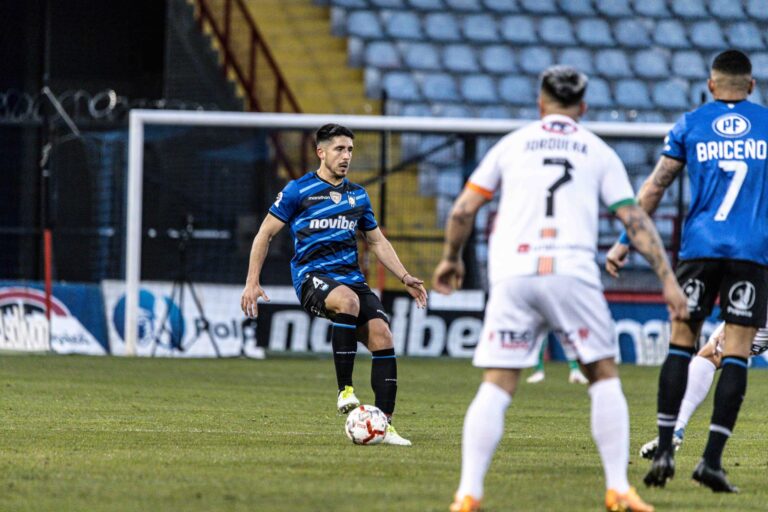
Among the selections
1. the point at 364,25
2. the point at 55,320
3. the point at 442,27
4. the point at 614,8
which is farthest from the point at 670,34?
the point at 55,320

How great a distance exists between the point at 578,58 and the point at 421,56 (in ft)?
8.15

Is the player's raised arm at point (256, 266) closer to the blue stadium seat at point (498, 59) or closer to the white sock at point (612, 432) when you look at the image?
the white sock at point (612, 432)

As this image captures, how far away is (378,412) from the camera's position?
866 centimetres

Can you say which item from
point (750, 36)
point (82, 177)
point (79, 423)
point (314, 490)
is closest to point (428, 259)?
point (82, 177)

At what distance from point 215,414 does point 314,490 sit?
431 centimetres

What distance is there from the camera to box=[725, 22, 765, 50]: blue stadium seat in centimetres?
2409

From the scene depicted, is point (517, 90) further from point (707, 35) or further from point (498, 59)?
point (707, 35)

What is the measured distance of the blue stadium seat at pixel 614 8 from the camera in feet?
79.8

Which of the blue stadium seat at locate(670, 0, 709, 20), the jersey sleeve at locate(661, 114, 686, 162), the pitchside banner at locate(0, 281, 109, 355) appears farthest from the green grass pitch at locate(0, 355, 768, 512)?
the blue stadium seat at locate(670, 0, 709, 20)

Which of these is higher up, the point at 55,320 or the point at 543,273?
the point at 543,273

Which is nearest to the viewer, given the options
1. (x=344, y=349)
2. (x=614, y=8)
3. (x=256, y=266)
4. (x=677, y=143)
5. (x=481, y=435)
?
(x=481, y=435)

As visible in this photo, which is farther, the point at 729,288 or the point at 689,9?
the point at 689,9

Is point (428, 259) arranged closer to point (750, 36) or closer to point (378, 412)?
point (750, 36)

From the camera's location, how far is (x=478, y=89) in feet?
74.4
